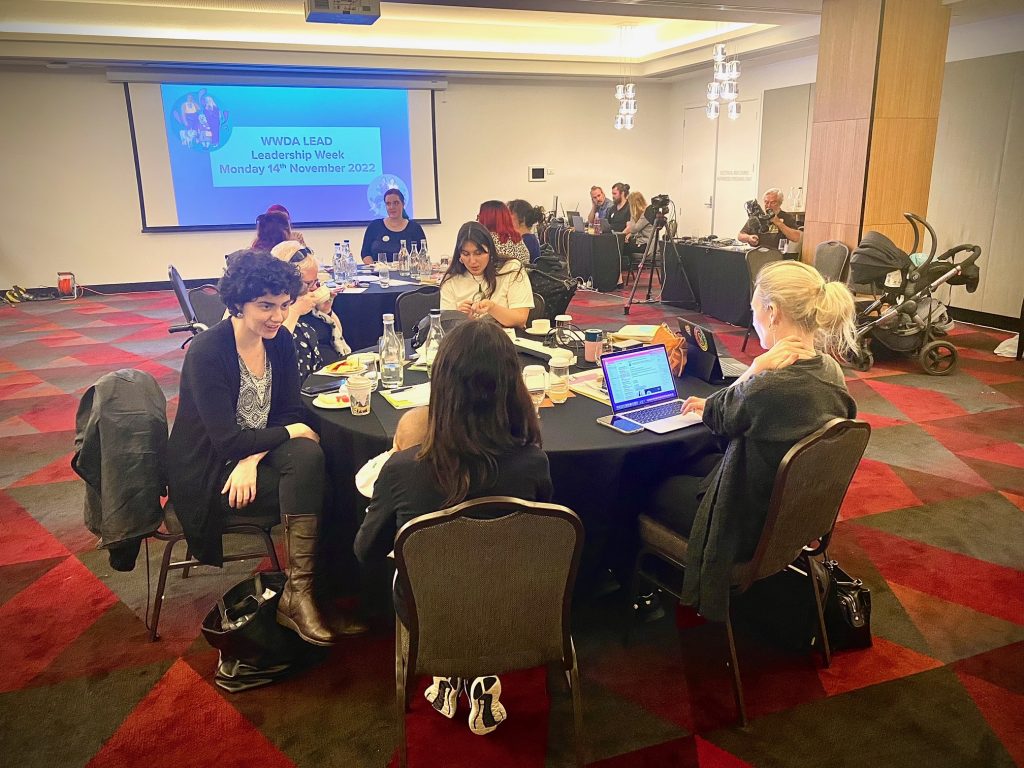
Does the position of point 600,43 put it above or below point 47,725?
above

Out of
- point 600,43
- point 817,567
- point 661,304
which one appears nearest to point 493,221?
point 817,567

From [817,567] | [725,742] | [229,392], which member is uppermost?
[229,392]

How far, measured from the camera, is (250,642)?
2.44 m

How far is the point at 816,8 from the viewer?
23.9 ft

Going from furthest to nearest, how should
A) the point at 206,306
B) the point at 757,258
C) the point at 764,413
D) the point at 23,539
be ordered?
1. the point at 757,258
2. the point at 206,306
3. the point at 23,539
4. the point at 764,413

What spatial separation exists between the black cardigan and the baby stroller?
201 inches

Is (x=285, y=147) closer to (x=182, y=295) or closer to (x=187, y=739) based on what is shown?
(x=182, y=295)

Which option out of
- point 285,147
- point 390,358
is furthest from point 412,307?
point 285,147

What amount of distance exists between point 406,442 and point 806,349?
1230 millimetres

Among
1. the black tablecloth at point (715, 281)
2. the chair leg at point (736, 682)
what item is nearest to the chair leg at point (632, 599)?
the chair leg at point (736, 682)

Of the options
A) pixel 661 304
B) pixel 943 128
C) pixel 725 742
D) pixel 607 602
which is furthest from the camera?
pixel 661 304

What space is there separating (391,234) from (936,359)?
15.5 feet

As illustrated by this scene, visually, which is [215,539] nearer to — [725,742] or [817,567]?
[725,742]

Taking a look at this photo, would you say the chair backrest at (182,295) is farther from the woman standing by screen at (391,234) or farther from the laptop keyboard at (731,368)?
the laptop keyboard at (731,368)
